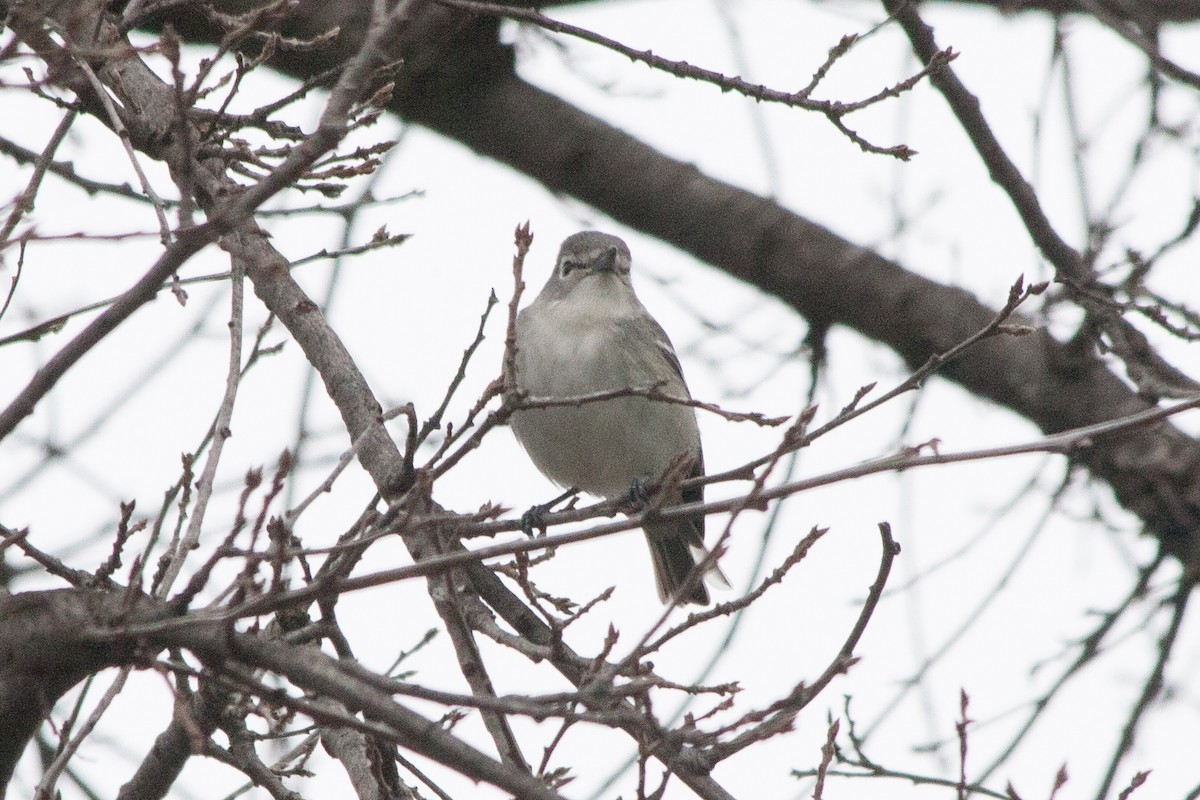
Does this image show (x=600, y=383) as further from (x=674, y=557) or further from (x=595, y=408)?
(x=674, y=557)

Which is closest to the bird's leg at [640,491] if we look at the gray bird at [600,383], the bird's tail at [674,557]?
the gray bird at [600,383]

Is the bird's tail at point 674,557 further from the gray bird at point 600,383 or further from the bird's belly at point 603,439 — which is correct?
the bird's belly at point 603,439

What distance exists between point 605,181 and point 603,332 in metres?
1.07

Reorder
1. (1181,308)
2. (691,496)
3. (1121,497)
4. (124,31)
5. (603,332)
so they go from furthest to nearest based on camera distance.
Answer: (691,496)
(1121,497)
(603,332)
(1181,308)
(124,31)

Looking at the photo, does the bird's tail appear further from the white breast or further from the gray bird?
the white breast

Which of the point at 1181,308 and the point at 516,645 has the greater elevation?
the point at 1181,308

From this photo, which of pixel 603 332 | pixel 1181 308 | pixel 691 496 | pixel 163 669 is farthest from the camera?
pixel 691 496

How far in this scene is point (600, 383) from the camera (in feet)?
20.1

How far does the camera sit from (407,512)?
2.71 m

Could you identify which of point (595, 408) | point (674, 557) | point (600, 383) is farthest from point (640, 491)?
point (674, 557)

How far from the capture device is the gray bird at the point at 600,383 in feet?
20.1

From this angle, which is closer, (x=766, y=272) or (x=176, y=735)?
(x=176, y=735)

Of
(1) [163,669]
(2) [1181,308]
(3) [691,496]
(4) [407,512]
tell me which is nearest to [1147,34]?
(2) [1181,308]

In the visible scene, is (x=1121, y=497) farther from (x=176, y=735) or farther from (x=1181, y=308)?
(x=176, y=735)
